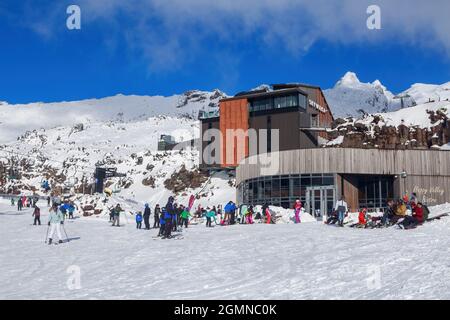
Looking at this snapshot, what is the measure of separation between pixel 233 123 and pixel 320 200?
27738mm

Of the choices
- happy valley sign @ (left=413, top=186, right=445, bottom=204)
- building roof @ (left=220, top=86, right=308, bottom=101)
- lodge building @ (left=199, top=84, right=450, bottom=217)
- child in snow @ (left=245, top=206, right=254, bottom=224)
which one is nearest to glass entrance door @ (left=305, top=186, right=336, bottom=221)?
lodge building @ (left=199, top=84, right=450, bottom=217)

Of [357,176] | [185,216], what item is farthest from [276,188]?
[185,216]

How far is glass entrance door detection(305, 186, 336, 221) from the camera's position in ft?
125

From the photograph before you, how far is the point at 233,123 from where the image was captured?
6406 centimetres

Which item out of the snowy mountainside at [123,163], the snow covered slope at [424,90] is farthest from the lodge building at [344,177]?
the snow covered slope at [424,90]

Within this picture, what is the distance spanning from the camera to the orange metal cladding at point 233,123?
208 feet

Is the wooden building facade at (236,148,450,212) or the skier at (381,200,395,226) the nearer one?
the skier at (381,200,395,226)

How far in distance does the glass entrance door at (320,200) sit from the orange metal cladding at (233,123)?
2521 centimetres

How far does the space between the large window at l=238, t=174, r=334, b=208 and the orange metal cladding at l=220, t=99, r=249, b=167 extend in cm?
2044

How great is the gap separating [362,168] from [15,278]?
102ft

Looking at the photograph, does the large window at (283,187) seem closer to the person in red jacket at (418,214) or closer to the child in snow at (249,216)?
the child in snow at (249,216)

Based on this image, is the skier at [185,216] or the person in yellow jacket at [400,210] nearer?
the person in yellow jacket at [400,210]

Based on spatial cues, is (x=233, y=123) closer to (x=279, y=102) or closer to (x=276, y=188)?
(x=279, y=102)

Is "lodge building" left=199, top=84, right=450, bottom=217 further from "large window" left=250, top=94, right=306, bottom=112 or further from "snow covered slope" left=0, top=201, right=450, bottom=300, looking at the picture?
"snow covered slope" left=0, top=201, right=450, bottom=300
